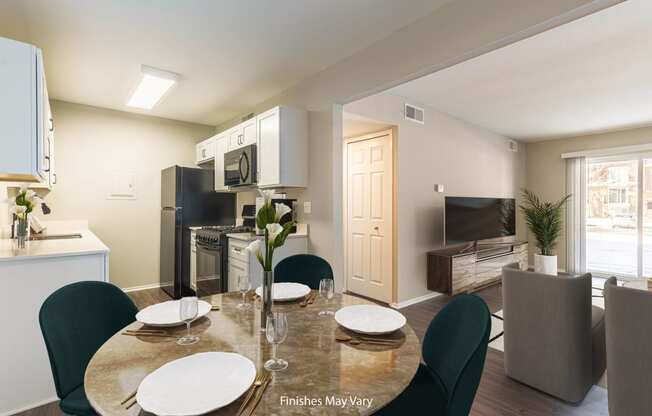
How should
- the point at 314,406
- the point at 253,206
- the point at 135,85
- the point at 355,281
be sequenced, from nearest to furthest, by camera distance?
1. the point at 314,406
2. the point at 135,85
3. the point at 253,206
4. the point at 355,281

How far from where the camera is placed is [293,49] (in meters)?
2.70

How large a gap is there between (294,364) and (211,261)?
282 cm

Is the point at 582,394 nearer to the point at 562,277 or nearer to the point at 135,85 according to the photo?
the point at 562,277

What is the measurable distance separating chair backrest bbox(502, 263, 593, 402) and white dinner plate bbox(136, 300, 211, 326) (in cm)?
214

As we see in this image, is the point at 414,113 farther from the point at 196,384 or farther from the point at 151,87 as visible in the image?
the point at 196,384

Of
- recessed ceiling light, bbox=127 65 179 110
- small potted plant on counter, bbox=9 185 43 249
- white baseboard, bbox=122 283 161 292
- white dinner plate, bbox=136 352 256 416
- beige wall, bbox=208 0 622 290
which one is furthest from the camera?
white baseboard, bbox=122 283 161 292

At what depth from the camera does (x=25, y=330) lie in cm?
199

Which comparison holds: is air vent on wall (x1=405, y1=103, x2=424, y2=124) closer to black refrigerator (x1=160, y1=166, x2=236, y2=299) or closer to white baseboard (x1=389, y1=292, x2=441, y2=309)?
white baseboard (x1=389, y1=292, x2=441, y2=309)

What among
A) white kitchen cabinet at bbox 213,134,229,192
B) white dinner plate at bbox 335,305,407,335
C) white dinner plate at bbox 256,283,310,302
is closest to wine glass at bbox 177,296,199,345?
white dinner plate at bbox 256,283,310,302

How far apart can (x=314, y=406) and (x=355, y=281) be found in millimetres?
3823

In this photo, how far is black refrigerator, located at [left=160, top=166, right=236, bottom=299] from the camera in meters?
4.18

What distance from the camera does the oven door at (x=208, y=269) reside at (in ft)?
11.4

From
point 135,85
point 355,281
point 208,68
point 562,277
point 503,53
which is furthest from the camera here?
point 355,281

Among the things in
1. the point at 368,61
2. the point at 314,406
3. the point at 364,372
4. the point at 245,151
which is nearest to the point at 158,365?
the point at 314,406
